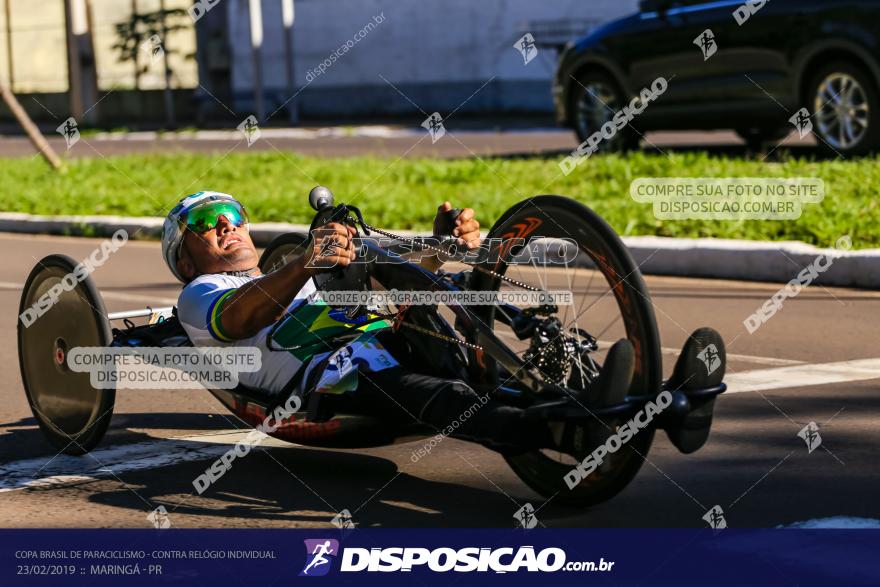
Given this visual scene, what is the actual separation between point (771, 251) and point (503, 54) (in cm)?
2498

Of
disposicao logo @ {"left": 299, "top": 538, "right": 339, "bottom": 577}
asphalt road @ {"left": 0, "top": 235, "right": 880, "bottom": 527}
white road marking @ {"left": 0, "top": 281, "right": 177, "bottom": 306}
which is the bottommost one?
disposicao logo @ {"left": 299, "top": 538, "right": 339, "bottom": 577}

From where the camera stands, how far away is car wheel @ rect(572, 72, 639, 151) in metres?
15.1

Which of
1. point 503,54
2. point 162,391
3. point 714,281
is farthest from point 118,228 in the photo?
point 503,54

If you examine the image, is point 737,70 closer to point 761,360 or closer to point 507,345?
point 761,360

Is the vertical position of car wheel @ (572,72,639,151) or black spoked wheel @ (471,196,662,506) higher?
car wheel @ (572,72,639,151)

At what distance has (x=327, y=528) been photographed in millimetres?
4699

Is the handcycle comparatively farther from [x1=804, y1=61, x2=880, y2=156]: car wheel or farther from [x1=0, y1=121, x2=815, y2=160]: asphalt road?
[x1=0, y1=121, x2=815, y2=160]: asphalt road

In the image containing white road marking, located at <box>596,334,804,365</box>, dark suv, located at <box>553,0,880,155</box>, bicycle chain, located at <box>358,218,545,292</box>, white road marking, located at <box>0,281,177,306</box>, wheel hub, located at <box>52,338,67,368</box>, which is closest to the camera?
bicycle chain, located at <box>358,218,545,292</box>

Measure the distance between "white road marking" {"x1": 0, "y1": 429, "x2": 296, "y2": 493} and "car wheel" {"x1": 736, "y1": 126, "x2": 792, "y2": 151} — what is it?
10.7 meters

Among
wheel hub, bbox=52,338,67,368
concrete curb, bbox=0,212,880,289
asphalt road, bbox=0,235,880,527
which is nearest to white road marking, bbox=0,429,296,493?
asphalt road, bbox=0,235,880,527

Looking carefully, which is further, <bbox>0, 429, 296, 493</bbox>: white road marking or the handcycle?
<bbox>0, 429, 296, 493</bbox>: white road marking

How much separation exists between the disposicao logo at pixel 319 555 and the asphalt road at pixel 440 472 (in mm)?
233

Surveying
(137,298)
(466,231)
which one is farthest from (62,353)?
(137,298)

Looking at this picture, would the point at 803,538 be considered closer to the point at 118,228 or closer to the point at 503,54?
the point at 118,228
